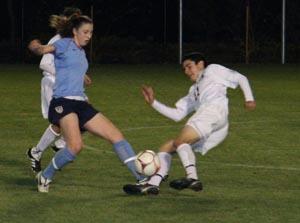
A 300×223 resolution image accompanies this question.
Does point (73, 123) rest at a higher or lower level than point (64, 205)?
higher

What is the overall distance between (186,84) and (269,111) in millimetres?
9514

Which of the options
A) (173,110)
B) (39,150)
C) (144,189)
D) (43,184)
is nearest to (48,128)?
(39,150)

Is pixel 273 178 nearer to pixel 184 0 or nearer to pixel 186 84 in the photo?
pixel 186 84

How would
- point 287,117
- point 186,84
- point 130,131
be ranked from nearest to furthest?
point 130,131
point 287,117
point 186,84

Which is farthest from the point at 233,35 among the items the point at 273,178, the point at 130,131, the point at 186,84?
the point at 273,178

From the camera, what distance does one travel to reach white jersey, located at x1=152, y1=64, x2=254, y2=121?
11359 millimetres

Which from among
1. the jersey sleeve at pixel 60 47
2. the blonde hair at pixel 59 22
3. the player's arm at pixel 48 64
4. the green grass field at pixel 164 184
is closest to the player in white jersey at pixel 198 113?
the green grass field at pixel 164 184

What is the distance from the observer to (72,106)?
11.2 m

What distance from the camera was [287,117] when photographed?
21531 millimetres

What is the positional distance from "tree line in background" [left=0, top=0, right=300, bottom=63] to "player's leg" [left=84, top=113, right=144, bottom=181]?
39490 millimetres

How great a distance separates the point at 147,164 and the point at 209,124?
0.76 meters

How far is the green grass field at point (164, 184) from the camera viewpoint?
1007 cm

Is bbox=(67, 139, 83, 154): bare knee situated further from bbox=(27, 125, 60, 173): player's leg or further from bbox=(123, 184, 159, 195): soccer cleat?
bbox=(27, 125, 60, 173): player's leg

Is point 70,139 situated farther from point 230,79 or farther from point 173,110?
point 230,79
